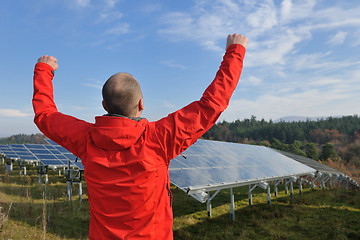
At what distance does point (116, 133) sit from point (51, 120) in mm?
578

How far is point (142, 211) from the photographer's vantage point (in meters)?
1.57

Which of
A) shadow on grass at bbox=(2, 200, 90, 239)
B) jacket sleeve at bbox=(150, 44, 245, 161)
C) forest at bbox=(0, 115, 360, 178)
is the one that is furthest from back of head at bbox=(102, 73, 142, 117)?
forest at bbox=(0, 115, 360, 178)

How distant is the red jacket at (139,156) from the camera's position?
1.52 m

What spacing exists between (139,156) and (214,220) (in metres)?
9.08

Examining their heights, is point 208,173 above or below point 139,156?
below

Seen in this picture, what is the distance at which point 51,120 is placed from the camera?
1741mm

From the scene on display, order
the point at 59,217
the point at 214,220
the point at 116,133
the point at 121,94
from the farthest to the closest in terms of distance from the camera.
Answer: the point at 214,220, the point at 59,217, the point at 121,94, the point at 116,133

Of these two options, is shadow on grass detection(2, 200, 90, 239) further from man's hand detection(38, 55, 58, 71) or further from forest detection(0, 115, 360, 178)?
forest detection(0, 115, 360, 178)

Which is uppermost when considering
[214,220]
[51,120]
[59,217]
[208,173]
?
[51,120]

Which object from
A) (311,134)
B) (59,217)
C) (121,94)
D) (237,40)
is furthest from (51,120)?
(311,134)

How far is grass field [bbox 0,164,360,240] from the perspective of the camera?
309 inches

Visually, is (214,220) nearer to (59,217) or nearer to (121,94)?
(59,217)

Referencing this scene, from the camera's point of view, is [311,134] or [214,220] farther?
[311,134]

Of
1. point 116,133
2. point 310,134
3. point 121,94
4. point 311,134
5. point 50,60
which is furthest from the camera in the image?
point 310,134
